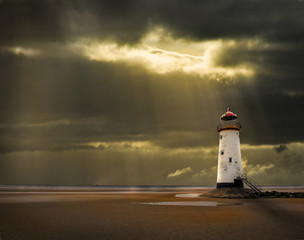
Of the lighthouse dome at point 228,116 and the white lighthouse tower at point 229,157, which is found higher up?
the lighthouse dome at point 228,116

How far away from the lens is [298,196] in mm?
44219

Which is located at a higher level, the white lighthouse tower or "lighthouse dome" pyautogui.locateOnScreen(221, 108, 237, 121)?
"lighthouse dome" pyautogui.locateOnScreen(221, 108, 237, 121)

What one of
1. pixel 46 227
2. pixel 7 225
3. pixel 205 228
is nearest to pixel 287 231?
pixel 205 228

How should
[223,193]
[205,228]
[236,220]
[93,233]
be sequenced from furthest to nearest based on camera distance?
[223,193] < [236,220] < [205,228] < [93,233]

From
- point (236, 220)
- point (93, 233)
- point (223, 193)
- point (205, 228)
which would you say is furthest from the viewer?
point (223, 193)

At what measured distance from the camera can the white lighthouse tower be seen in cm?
4281

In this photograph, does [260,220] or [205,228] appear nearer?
[205,228]

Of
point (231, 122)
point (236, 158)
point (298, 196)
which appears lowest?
point (298, 196)

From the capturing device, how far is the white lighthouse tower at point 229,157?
140 feet

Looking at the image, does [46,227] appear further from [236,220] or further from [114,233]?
[236,220]

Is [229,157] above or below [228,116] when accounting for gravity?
below

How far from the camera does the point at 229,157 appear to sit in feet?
142

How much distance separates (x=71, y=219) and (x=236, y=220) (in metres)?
10.2

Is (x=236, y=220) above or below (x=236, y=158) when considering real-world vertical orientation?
below
